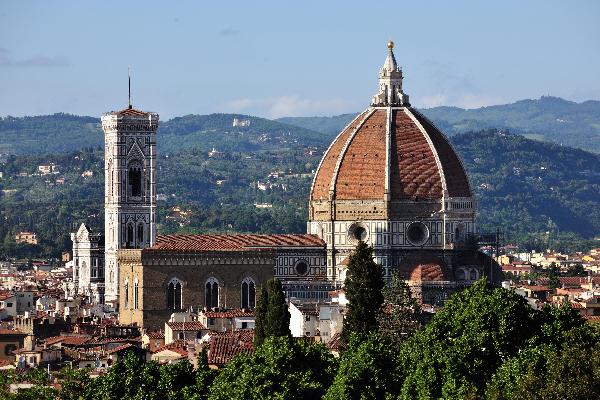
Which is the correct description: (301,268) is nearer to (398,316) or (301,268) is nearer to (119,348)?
(119,348)

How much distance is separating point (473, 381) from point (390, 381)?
7.77ft

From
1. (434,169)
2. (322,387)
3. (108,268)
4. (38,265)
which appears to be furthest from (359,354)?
(38,265)

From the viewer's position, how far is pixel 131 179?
109312 mm

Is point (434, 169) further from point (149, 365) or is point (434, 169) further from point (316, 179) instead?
point (149, 365)

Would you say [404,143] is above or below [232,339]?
above

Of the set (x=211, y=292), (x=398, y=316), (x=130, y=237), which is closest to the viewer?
(x=398, y=316)

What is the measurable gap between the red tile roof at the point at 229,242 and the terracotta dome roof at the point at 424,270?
4.54 m

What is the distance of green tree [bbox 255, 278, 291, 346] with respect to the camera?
69188mm

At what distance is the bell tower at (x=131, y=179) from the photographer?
356 ft

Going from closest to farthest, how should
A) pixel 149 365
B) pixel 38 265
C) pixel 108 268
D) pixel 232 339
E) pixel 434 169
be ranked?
pixel 149 365, pixel 232 339, pixel 434 169, pixel 108 268, pixel 38 265

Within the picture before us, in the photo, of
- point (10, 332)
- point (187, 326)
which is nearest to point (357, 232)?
point (187, 326)

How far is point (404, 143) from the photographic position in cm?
10494

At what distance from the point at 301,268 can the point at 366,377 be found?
49378 millimetres

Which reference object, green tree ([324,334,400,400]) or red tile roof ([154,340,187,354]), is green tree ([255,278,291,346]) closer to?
red tile roof ([154,340,187,354])
